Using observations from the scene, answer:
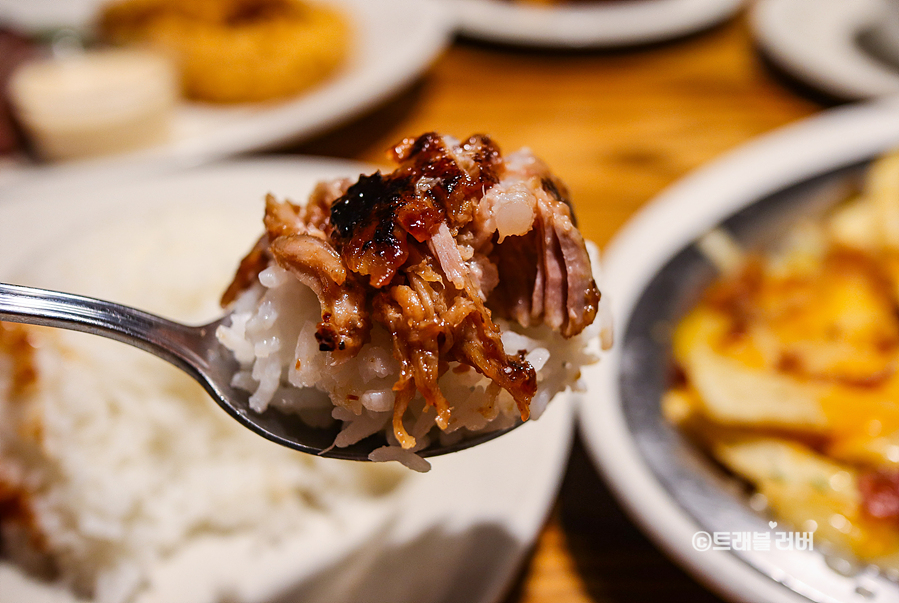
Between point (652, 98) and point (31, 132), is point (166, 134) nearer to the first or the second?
point (31, 132)

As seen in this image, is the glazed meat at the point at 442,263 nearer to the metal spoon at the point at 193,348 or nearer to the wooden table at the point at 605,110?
the metal spoon at the point at 193,348

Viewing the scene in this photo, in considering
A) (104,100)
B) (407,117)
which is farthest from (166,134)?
(407,117)

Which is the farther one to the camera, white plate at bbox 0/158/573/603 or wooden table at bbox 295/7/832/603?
wooden table at bbox 295/7/832/603

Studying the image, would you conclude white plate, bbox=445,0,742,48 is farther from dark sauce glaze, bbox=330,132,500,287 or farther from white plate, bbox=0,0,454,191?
dark sauce glaze, bbox=330,132,500,287

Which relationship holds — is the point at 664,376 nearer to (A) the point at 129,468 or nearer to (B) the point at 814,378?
(B) the point at 814,378

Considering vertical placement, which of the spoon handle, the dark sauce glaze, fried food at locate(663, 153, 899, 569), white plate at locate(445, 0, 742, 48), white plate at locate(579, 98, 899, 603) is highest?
the dark sauce glaze

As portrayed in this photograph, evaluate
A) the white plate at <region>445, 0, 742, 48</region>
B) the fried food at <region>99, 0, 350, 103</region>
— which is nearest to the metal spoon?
the fried food at <region>99, 0, 350, 103</region>

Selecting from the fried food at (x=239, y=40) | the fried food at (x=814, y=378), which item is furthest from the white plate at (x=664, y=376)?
the fried food at (x=239, y=40)
